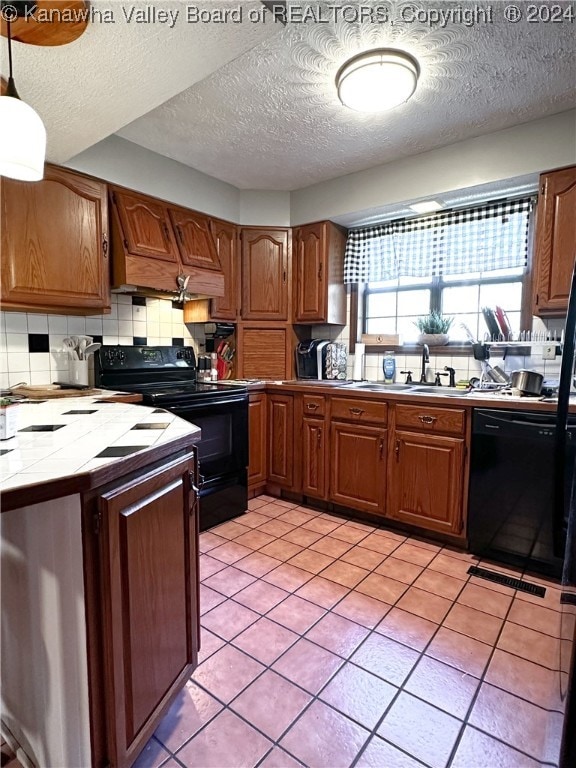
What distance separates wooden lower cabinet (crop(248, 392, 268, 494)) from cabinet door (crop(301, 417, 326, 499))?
13.0 inches

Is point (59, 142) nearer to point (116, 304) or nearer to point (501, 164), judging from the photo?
point (116, 304)

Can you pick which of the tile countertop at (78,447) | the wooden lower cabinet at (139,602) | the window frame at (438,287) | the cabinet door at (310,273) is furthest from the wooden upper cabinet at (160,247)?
the wooden lower cabinet at (139,602)

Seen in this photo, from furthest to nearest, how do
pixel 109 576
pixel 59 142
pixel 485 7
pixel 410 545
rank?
pixel 410 545, pixel 59 142, pixel 485 7, pixel 109 576

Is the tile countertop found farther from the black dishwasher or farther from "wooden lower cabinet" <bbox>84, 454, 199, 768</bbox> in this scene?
the black dishwasher

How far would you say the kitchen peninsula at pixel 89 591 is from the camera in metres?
0.89

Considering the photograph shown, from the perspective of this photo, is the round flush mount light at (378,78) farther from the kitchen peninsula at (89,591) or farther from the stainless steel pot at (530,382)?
the kitchen peninsula at (89,591)

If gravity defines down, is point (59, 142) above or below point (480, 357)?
above

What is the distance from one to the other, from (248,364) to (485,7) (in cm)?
248

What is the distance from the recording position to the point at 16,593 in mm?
993

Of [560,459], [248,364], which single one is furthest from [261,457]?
[560,459]

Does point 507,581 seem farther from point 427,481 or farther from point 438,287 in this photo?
point 438,287

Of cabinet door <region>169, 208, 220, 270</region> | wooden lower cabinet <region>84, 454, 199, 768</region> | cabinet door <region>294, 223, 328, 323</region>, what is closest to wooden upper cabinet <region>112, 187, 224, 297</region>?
cabinet door <region>169, 208, 220, 270</region>

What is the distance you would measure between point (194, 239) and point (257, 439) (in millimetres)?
1538

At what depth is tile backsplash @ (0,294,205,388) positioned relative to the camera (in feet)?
7.49
